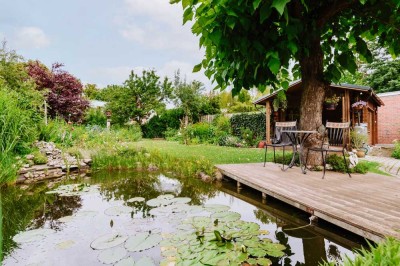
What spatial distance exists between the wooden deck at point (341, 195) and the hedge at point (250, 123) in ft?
24.6

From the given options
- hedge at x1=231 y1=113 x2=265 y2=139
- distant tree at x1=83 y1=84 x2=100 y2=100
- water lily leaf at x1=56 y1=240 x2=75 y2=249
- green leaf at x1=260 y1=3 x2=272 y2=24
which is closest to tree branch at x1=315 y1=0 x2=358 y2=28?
green leaf at x1=260 y1=3 x2=272 y2=24

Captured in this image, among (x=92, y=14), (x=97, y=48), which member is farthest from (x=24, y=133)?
(x=97, y=48)

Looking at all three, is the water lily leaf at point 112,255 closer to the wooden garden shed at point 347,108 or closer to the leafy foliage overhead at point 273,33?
the leafy foliage overhead at point 273,33

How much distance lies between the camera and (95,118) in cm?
1653

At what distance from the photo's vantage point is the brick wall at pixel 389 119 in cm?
1178

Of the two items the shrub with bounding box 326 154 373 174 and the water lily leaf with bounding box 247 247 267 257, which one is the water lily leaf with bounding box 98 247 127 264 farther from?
the shrub with bounding box 326 154 373 174

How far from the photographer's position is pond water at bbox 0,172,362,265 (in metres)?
2.27

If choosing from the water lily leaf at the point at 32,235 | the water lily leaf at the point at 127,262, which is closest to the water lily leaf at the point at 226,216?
the water lily leaf at the point at 127,262

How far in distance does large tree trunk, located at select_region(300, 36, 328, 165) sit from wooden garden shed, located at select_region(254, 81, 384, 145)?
12.6 feet

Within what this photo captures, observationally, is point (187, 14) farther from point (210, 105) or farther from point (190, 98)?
point (210, 105)

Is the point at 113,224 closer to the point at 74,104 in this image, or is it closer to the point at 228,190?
Result: the point at 228,190

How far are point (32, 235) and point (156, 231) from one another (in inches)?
51.6

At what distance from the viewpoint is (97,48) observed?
60.7 feet

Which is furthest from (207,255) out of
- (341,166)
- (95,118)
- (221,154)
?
(95,118)
